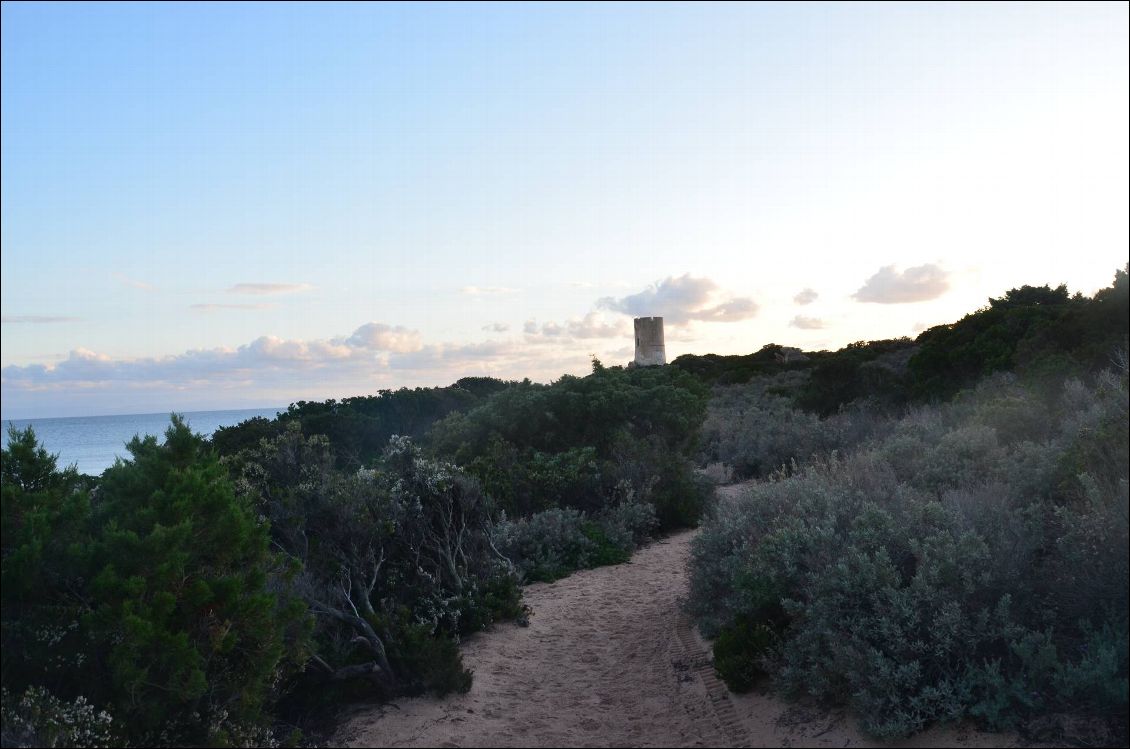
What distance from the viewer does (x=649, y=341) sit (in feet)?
115

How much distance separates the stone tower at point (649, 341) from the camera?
35.0 meters

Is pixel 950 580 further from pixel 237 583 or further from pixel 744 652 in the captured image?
pixel 237 583

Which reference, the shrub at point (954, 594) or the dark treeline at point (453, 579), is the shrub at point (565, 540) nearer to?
the dark treeline at point (453, 579)

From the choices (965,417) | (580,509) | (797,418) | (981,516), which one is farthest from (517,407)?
(981,516)

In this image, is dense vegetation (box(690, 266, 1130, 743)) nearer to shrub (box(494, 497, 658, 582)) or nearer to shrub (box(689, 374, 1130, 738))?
shrub (box(689, 374, 1130, 738))

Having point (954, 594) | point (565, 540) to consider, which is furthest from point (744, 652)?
point (565, 540)

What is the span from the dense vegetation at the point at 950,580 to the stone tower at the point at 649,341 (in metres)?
25.6

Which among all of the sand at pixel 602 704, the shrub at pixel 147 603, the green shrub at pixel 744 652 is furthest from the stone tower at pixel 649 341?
the shrub at pixel 147 603

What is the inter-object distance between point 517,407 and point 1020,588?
477 inches

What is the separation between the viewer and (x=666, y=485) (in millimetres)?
13914

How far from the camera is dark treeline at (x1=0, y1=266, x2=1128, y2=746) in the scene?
16.0 ft

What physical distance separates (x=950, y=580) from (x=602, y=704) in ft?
8.87

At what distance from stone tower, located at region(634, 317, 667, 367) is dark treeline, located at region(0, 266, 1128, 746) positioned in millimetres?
24114

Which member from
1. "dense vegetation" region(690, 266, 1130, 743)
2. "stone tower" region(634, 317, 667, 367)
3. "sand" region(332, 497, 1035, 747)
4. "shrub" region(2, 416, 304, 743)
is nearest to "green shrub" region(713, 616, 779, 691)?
"dense vegetation" region(690, 266, 1130, 743)
